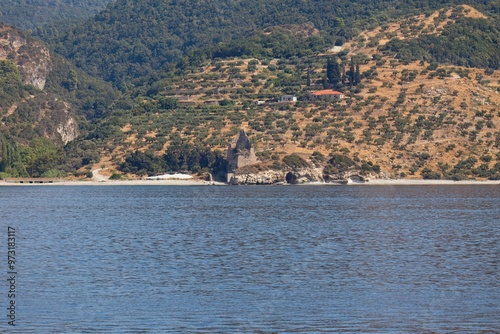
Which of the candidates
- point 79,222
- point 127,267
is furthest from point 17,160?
point 127,267

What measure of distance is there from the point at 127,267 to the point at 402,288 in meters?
14.4

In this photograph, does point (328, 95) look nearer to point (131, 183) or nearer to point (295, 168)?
point (295, 168)

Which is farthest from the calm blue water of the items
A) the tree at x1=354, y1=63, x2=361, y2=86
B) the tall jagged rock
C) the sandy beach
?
the tree at x1=354, y1=63, x2=361, y2=86

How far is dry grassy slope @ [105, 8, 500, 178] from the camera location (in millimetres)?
155375

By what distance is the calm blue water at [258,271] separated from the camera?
36.1 meters

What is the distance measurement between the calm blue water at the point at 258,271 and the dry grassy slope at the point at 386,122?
6799cm

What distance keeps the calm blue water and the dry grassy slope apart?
68.0 meters

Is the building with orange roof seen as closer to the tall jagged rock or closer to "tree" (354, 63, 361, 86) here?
"tree" (354, 63, 361, 86)

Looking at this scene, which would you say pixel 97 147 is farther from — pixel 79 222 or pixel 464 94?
pixel 79 222

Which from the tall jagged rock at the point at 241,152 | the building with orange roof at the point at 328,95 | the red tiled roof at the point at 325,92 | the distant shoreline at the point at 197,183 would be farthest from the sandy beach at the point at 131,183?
the red tiled roof at the point at 325,92

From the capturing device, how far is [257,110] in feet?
598

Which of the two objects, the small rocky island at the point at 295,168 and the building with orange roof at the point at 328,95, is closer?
the small rocky island at the point at 295,168

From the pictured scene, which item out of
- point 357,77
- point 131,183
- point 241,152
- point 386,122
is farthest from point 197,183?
point 357,77

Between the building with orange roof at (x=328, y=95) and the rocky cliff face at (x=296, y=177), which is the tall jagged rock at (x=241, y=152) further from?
the building with orange roof at (x=328, y=95)
